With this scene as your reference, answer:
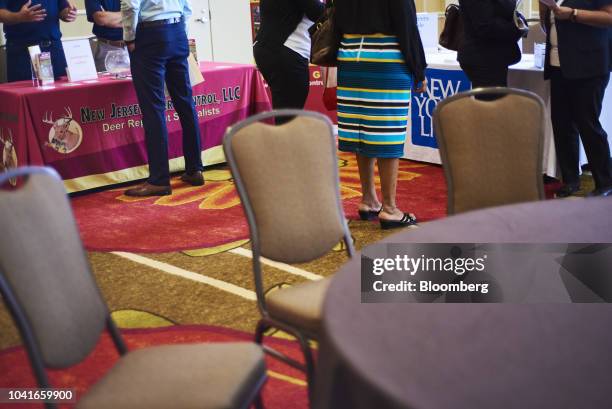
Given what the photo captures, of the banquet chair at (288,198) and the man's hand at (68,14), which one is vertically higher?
the man's hand at (68,14)

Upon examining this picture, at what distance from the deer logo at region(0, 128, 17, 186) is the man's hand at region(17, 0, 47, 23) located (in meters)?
0.71

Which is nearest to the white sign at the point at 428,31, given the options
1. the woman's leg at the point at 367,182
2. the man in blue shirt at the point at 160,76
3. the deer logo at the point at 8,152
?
the man in blue shirt at the point at 160,76

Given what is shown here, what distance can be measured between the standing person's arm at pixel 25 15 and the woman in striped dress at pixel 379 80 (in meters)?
2.17

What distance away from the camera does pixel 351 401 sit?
1.11 m

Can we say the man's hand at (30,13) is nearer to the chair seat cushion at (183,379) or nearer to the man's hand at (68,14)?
the man's hand at (68,14)

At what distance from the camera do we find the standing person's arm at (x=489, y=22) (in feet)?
12.7

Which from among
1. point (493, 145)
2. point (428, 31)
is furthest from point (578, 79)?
point (428, 31)

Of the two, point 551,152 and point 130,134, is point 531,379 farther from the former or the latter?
point 130,134

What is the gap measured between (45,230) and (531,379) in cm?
100

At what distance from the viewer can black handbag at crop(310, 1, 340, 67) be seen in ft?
11.9

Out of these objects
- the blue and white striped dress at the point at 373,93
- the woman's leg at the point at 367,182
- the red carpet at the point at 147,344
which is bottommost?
the red carpet at the point at 147,344

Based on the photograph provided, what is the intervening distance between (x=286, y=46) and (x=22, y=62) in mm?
1956

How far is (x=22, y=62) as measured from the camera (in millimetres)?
4977

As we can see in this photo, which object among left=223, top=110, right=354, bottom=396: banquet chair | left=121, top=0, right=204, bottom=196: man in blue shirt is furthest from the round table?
left=121, top=0, right=204, bottom=196: man in blue shirt
